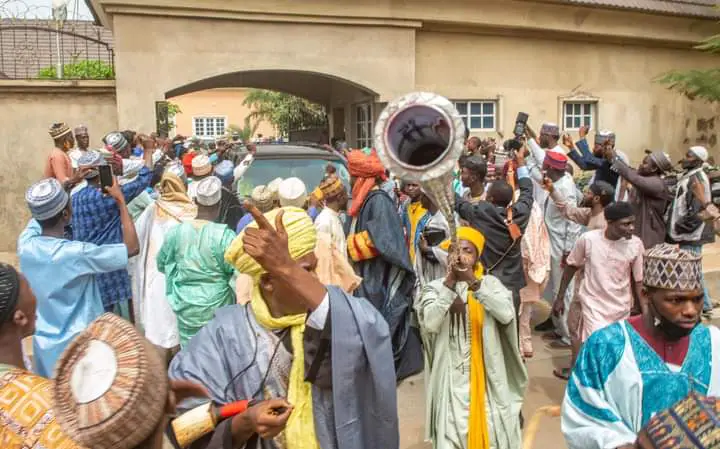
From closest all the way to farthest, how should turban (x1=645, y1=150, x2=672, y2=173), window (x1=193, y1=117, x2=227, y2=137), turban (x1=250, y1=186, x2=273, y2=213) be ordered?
turban (x1=250, y1=186, x2=273, y2=213) → turban (x1=645, y1=150, x2=672, y2=173) → window (x1=193, y1=117, x2=227, y2=137)

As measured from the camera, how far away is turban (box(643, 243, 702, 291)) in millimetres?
2492

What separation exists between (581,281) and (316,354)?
3537 mm

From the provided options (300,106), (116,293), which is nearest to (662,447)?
(116,293)

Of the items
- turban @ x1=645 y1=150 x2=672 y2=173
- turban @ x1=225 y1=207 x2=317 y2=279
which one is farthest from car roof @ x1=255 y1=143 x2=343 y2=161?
turban @ x1=225 y1=207 x2=317 y2=279

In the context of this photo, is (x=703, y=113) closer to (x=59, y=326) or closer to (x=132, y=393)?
(x=59, y=326)

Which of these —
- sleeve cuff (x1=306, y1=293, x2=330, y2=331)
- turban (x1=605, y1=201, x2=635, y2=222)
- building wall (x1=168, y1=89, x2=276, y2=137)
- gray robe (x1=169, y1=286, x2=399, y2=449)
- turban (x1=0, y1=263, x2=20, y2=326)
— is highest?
building wall (x1=168, y1=89, x2=276, y2=137)

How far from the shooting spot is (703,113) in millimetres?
16234

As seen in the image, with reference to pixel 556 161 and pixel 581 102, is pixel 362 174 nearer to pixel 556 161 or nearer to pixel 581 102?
pixel 556 161

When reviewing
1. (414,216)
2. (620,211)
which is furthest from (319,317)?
(414,216)

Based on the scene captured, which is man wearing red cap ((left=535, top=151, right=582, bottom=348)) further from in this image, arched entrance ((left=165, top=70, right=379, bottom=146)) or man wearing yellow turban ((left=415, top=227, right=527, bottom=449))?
arched entrance ((left=165, top=70, right=379, bottom=146))

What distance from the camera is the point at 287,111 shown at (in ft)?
107

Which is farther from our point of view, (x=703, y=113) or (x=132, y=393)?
(x=703, y=113)

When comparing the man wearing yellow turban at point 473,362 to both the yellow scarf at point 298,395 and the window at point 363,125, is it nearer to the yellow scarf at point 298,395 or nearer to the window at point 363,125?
the yellow scarf at point 298,395

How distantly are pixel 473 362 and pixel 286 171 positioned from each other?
5.49m
